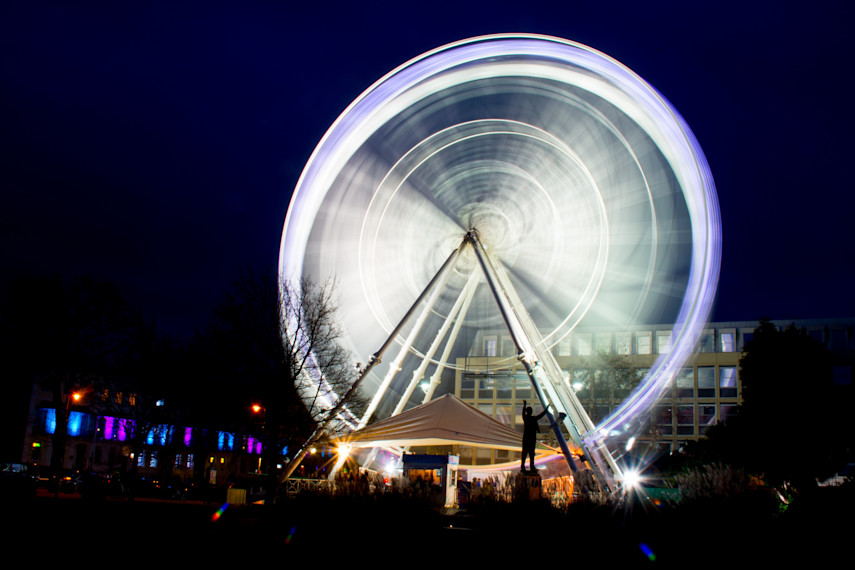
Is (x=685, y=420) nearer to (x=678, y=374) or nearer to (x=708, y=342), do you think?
(x=678, y=374)

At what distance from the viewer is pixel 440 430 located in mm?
17766

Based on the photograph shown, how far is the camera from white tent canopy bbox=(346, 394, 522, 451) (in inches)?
703

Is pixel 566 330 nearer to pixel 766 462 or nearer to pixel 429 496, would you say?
pixel 429 496

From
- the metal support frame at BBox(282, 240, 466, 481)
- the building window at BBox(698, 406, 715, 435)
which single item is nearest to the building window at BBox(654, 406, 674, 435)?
the building window at BBox(698, 406, 715, 435)

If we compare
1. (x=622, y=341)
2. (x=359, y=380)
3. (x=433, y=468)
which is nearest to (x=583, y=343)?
(x=622, y=341)

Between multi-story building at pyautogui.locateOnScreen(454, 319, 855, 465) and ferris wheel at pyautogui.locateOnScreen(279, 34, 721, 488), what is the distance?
33.9 meters

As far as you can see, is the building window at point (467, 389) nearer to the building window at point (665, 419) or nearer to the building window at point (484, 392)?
the building window at point (484, 392)

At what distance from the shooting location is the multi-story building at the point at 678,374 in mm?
59625

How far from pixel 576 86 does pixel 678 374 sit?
50969 mm

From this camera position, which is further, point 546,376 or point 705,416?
point 705,416

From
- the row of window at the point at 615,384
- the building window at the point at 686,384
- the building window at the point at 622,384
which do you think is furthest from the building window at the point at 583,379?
the building window at the point at 686,384

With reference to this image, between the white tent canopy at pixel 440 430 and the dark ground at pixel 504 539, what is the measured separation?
24.8 ft

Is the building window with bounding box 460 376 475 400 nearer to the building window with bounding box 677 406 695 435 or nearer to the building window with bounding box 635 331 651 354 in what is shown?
the building window with bounding box 635 331 651 354

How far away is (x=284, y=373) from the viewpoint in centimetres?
2086
